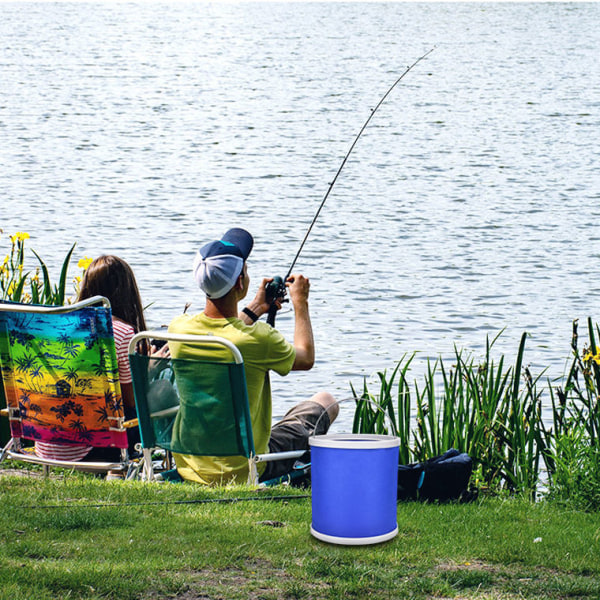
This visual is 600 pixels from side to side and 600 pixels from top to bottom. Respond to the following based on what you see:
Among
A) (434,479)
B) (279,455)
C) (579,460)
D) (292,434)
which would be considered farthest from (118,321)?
(579,460)

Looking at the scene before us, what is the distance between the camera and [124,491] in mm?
4668

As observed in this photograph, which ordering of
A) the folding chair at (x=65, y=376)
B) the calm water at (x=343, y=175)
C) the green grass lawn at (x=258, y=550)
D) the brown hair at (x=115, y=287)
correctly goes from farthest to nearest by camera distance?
1. the calm water at (x=343, y=175)
2. the brown hair at (x=115, y=287)
3. the folding chair at (x=65, y=376)
4. the green grass lawn at (x=258, y=550)

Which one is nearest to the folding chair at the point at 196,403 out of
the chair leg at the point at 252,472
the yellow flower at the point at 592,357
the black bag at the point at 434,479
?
the chair leg at the point at 252,472

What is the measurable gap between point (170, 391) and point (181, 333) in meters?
0.24

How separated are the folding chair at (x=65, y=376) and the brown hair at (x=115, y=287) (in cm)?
35

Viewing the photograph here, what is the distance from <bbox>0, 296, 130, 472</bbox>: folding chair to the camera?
4820 millimetres

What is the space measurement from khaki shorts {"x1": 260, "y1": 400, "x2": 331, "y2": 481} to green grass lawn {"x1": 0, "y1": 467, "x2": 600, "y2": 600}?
244 millimetres

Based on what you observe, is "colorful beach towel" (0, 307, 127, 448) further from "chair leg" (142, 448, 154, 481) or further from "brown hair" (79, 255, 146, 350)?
"brown hair" (79, 255, 146, 350)

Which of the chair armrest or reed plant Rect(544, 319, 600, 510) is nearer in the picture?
the chair armrest

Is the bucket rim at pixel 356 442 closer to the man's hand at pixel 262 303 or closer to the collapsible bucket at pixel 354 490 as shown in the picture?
the collapsible bucket at pixel 354 490

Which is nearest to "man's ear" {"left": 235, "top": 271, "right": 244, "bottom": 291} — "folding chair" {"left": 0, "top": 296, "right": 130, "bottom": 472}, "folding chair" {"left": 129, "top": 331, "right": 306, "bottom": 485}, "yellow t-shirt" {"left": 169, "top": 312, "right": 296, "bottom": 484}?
"yellow t-shirt" {"left": 169, "top": 312, "right": 296, "bottom": 484}

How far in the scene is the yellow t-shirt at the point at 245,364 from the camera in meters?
4.65

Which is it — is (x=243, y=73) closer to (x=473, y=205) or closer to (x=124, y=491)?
(x=473, y=205)

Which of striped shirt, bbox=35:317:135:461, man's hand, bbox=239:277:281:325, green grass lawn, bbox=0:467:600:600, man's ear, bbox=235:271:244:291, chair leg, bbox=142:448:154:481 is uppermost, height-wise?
man's ear, bbox=235:271:244:291
